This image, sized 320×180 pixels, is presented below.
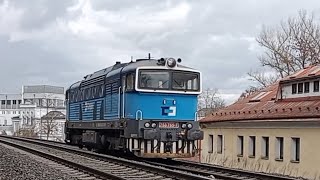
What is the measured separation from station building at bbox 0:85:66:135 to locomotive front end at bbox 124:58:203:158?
96.7 meters

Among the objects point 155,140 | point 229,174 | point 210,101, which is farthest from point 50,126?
point 229,174

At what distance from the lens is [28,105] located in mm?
129750

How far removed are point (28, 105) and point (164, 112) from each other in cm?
11422

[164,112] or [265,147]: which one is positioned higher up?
[164,112]

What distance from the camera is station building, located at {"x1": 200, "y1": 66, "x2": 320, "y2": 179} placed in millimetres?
23906

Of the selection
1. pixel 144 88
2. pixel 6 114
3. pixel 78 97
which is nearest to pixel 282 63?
pixel 78 97

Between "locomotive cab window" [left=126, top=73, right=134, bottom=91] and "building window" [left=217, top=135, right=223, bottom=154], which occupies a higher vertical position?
"locomotive cab window" [left=126, top=73, right=134, bottom=91]

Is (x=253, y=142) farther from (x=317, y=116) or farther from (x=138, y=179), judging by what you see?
(x=138, y=179)

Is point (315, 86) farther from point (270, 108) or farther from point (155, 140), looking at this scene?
point (155, 140)

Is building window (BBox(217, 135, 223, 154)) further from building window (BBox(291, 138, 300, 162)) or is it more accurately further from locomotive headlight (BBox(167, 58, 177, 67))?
locomotive headlight (BBox(167, 58, 177, 67))

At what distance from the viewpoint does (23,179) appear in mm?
13258

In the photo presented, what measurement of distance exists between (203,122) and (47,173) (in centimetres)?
2041

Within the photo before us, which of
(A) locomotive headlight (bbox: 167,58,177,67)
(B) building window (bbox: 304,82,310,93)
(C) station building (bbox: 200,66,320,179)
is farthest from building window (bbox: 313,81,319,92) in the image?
(A) locomotive headlight (bbox: 167,58,177,67)

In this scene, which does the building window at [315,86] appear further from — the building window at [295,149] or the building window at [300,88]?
the building window at [295,149]
